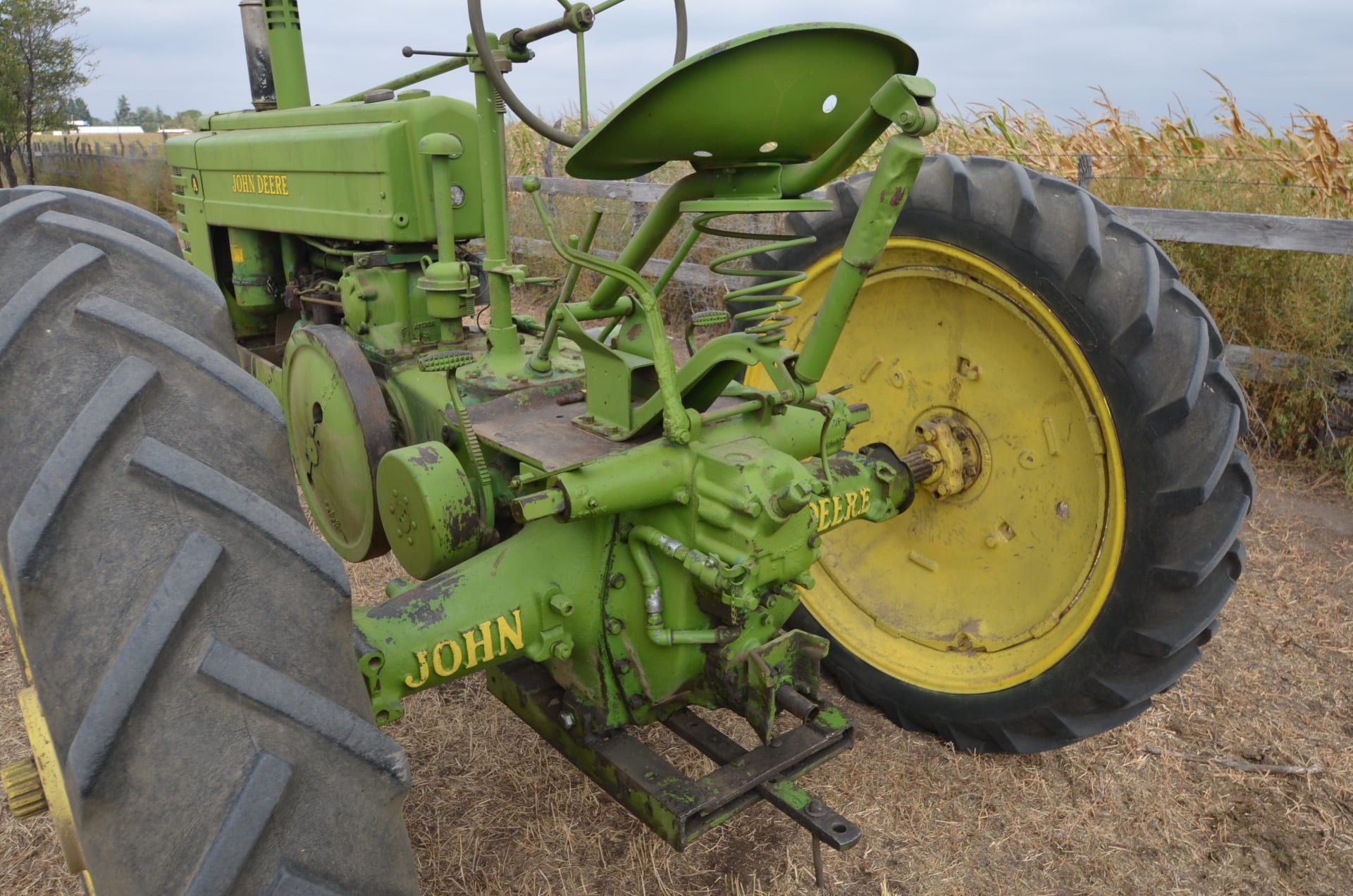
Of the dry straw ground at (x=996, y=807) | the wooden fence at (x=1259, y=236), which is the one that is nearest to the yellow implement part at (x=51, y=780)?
the dry straw ground at (x=996, y=807)

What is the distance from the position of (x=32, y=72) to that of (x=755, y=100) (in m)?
19.6

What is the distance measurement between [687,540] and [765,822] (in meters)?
0.86

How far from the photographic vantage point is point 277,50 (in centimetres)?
369

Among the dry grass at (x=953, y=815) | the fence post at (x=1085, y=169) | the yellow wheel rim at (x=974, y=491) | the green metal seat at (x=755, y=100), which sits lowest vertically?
the dry grass at (x=953, y=815)

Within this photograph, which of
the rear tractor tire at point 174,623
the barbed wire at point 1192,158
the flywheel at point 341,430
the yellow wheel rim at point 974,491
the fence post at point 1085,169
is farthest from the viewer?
the fence post at point 1085,169

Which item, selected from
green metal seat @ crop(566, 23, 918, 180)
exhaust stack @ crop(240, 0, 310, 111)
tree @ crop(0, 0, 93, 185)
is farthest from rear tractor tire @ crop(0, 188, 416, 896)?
tree @ crop(0, 0, 93, 185)

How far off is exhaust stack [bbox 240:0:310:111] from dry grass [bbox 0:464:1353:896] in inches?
95.3

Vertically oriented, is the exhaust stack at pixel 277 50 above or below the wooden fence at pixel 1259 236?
above

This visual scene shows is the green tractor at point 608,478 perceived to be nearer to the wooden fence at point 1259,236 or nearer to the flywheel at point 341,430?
the flywheel at point 341,430

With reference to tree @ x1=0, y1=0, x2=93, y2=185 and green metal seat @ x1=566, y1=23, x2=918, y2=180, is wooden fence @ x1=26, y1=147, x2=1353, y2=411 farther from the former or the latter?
tree @ x1=0, y1=0, x2=93, y2=185

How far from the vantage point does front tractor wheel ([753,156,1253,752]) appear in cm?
199

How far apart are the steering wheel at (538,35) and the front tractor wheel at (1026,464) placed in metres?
0.70

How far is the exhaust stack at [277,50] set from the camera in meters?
3.60

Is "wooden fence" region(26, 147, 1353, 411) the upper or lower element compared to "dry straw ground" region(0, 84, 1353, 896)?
upper
